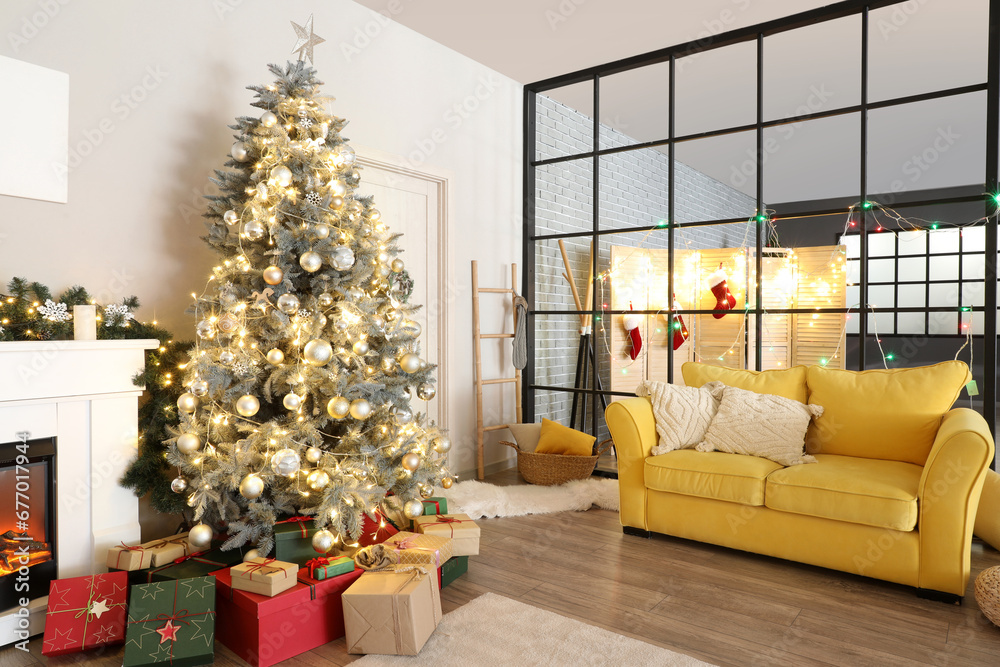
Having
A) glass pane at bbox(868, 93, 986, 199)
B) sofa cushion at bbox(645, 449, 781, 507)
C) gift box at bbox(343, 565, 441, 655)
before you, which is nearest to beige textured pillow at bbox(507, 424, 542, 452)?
sofa cushion at bbox(645, 449, 781, 507)

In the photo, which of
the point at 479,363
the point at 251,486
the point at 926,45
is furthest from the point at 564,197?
the point at 251,486

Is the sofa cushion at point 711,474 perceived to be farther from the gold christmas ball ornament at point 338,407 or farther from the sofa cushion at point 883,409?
the gold christmas ball ornament at point 338,407

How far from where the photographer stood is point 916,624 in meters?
2.16

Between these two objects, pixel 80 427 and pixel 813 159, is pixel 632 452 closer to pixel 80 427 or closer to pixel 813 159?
pixel 80 427

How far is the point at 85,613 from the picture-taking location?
197 centimetres

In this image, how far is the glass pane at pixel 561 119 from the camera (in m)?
4.75

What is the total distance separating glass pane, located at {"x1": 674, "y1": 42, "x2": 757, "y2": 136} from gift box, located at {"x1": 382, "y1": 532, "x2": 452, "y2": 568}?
11.2 ft

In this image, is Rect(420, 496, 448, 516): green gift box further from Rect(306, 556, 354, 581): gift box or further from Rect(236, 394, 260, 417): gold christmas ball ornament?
Rect(236, 394, 260, 417): gold christmas ball ornament

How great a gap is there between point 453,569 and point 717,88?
383cm

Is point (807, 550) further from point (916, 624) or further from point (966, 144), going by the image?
point (966, 144)

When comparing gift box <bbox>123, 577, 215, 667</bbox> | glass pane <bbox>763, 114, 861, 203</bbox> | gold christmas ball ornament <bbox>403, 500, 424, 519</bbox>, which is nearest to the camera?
gift box <bbox>123, 577, 215, 667</bbox>

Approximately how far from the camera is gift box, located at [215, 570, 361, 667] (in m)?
1.93

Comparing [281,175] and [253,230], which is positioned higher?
[281,175]

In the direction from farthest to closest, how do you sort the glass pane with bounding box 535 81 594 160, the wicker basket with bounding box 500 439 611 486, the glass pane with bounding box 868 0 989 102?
the glass pane with bounding box 535 81 594 160 < the wicker basket with bounding box 500 439 611 486 < the glass pane with bounding box 868 0 989 102
